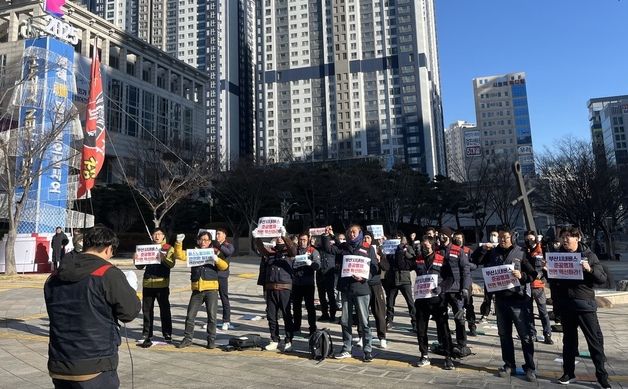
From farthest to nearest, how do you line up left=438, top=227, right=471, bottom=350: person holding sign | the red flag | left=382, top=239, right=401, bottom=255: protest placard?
the red flag, left=382, top=239, right=401, bottom=255: protest placard, left=438, top=227, right=471, bottom=350: person holding sign

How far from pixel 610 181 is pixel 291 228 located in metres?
27.3

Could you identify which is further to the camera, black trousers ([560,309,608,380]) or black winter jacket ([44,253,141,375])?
black trousers ([560,309,608,380])

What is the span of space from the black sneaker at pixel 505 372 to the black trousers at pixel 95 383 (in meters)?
4.85

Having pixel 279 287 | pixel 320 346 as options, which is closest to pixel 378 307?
pixel 320 346

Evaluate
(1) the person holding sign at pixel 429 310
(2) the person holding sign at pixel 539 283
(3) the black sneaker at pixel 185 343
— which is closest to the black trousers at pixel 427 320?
(1) the person holding sign at pixel 429 310

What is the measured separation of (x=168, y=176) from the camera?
116 ft

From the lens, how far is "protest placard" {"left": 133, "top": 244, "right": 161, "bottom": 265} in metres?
7.84

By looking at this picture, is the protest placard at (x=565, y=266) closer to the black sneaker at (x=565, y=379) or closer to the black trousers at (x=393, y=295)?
the black sneaker at (x=565, y=379)

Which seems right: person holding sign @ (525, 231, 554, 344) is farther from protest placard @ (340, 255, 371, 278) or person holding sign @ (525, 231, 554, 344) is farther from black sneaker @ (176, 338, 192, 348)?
black sneaker @ (176, 338, 192, 348)

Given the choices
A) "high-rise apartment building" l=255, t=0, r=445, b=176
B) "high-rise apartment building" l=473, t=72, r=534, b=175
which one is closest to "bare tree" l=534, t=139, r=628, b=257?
"high-rise apartment building" l=255, t=0, r=445, b=176

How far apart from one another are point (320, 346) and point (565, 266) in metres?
3.58

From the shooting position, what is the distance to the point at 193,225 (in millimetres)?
45344

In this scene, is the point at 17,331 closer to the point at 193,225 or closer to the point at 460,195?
the point at 193,225

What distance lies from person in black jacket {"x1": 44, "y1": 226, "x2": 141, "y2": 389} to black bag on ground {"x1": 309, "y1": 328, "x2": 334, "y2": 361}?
414 cm
